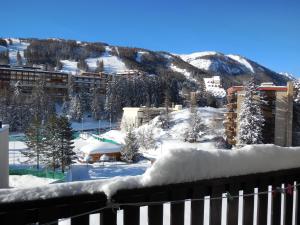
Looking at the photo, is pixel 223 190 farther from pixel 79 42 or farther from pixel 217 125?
pixel 79 42

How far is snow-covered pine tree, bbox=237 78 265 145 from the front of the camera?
30703 mm

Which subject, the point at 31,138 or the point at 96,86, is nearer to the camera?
the point at 31,138

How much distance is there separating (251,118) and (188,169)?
30228 millimetres

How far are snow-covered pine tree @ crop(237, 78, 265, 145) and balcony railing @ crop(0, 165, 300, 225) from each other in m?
29.5

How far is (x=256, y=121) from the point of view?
3077 centimetres

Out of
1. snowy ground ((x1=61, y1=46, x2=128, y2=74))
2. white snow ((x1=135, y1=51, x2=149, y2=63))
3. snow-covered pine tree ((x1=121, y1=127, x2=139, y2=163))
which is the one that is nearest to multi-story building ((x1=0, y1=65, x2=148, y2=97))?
snowy ground ((x1=61, y1=46, x2=128, y2=74))

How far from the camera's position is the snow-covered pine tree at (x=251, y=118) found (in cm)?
3070

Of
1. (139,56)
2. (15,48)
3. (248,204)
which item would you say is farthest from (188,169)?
(139,56)

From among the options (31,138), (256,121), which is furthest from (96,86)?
(256,121)

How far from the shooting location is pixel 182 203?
5.17 ft

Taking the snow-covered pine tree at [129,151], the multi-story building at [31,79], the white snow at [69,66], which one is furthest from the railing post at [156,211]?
the white snow at [69,66]

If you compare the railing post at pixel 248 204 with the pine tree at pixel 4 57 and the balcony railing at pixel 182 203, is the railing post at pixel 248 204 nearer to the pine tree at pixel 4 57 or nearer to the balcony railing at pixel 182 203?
the balcony railing at pixel 182 203

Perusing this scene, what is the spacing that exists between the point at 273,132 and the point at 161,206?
35.3m

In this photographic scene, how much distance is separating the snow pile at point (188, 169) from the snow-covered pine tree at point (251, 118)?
97.2 ft
